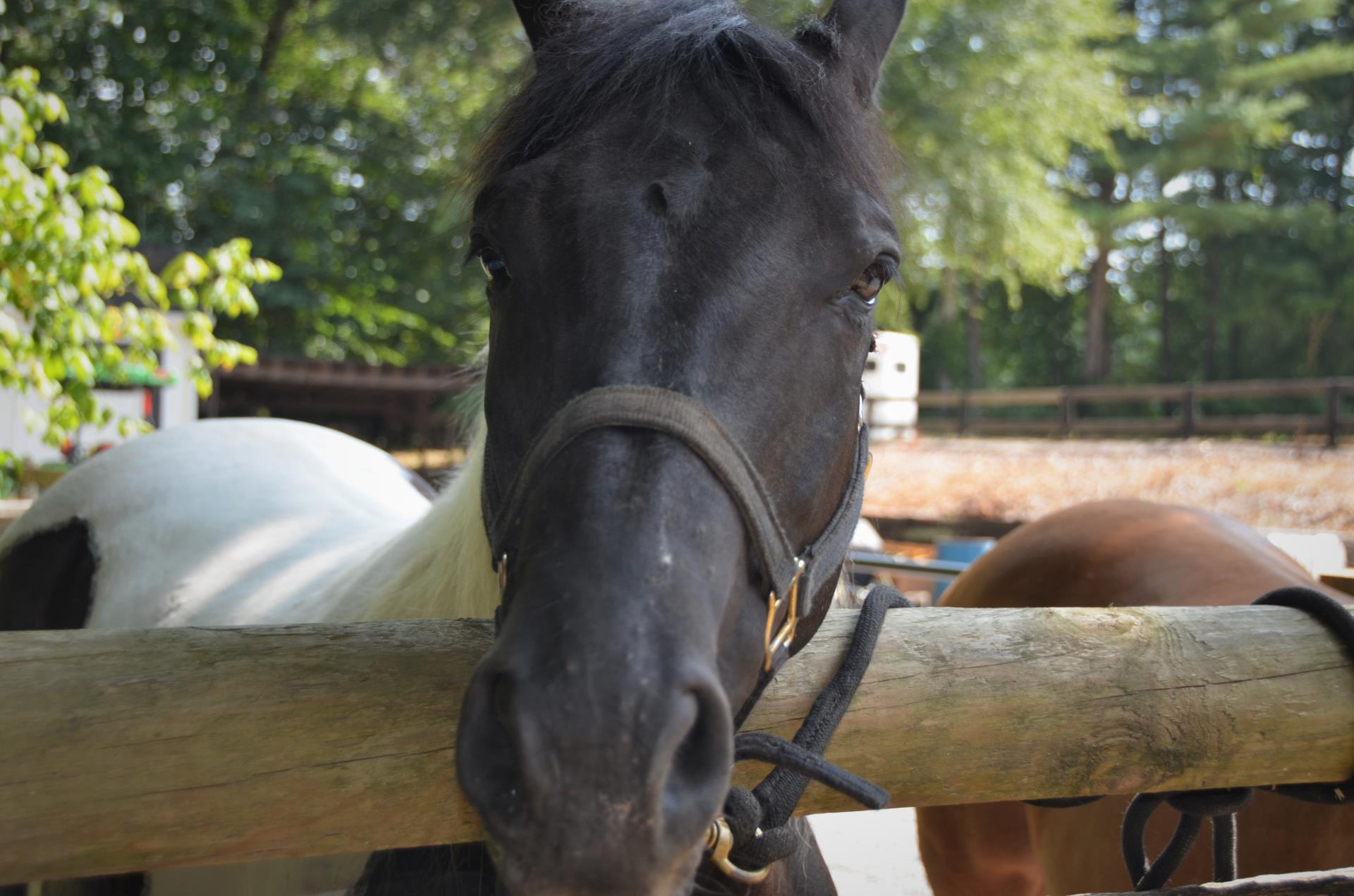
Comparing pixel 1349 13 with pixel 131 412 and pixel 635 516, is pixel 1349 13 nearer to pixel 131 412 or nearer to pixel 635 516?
pixel 131 412

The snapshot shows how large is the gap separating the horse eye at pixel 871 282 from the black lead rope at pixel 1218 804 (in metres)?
0.81

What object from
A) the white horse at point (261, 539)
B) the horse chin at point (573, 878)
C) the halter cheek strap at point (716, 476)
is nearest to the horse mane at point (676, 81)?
the halter cheek strap at point (716, 476)

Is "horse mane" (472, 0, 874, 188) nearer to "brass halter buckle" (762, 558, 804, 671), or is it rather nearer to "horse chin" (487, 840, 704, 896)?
"brass halter buckle" (762, 558, 804, 671)

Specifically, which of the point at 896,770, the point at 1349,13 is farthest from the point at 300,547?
the point at 1349,13

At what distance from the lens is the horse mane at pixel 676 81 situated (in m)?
1.29

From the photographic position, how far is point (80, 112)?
1302 cm

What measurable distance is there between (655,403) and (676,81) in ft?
1.77

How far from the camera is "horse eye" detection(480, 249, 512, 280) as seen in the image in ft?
4.47

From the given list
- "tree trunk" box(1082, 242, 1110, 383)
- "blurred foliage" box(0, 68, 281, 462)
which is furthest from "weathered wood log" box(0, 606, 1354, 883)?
"tree trunk" box(1082, 242, 1110, 383)

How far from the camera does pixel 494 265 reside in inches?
54.3

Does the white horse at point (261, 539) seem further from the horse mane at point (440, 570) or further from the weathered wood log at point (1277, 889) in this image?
the weathered wood log at point (1277, 889)

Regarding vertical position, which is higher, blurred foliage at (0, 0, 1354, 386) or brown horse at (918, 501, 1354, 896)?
blurred foliage at (0, 0, 1354, 386)

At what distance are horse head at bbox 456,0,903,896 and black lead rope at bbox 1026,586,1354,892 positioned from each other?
0.70m

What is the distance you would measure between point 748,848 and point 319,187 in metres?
16.0
